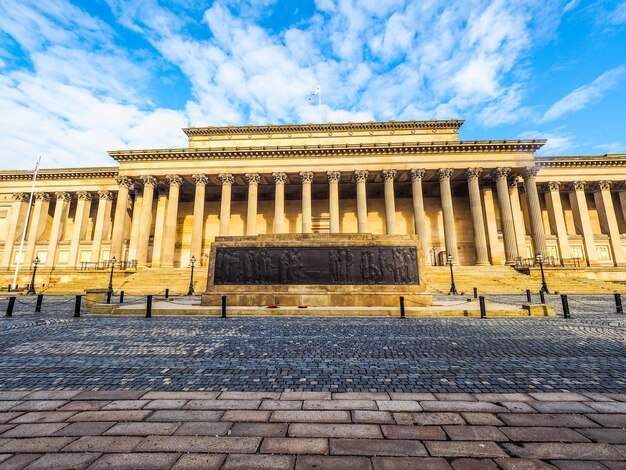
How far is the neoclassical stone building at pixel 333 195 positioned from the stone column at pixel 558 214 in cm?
16

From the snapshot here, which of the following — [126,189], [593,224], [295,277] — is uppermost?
[126,189]

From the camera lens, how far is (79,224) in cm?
3872

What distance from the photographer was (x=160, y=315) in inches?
472

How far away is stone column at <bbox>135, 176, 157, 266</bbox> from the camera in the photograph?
3241 cm

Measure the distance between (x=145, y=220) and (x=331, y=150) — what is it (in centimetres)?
2296

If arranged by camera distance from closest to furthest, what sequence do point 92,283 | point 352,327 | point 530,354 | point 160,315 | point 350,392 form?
point 350,392, point 530,354, point 352,327, point 160,315, point 92,283

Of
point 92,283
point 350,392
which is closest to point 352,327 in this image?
point 350,392

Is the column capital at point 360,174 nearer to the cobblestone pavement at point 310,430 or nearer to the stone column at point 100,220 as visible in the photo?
the cobblestone pavement at point 310,430

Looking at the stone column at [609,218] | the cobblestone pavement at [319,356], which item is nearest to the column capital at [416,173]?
the stone column at [609,218]

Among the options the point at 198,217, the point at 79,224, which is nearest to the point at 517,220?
the point at 198,217

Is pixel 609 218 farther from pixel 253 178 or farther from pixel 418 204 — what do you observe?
pixel 253 178

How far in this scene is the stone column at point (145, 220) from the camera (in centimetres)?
3241

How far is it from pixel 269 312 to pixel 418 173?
27625mm

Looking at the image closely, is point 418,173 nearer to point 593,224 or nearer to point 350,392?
point 593,224
